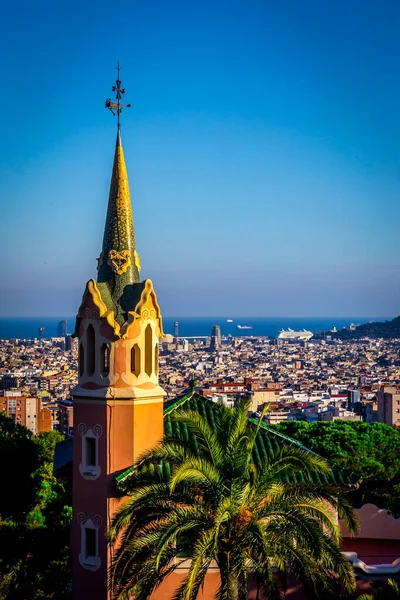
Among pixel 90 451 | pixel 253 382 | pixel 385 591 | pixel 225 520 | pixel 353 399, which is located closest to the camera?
pixel 225 520

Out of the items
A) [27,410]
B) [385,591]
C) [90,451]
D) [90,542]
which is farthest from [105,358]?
[27,410]

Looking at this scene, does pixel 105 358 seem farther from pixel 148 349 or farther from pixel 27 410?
pixel 27 410

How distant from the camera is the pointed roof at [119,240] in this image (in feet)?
36.7

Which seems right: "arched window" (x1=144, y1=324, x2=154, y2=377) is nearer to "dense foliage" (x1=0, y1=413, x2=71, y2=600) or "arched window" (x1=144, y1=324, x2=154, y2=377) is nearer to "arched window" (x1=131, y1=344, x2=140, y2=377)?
"arched window" (x1=131, y1=344, x2=140, y2=377)

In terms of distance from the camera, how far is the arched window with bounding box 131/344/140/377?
424 inches

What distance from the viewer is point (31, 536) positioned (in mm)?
15672

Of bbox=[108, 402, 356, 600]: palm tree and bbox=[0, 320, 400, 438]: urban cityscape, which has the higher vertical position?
bbox=[108, 402, 356, 600]: palm tree

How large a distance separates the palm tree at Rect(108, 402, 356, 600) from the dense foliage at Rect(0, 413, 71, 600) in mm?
5395

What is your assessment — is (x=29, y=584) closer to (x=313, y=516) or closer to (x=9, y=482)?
(x=9, y=482)

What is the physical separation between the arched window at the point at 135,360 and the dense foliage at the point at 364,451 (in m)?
7.57

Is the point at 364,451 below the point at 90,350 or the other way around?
below

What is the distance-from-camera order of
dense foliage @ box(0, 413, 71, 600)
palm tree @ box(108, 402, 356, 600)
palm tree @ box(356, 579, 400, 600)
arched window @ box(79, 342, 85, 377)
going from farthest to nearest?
dense foliage @ box(0, 413, 71, 600), arched window @ box(79, 342, 85, 377), palm tree @ box(356, 579, 400, 600), palm tree @ box(108, 402, 356, 600)

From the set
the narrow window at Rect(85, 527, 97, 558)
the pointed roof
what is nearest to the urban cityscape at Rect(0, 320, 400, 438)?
the pointed roof

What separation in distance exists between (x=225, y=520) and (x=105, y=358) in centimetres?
282
